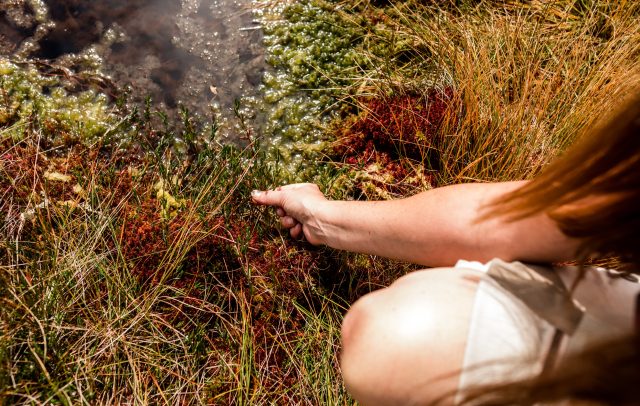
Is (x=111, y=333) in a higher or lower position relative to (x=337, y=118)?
lower

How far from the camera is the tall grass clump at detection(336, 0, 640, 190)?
2.73 meters

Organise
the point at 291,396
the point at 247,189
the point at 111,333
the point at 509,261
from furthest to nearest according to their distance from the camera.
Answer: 1. the point at 247,189
2. the point at 291,396
3. the point at 111,333
4. the point at 509,261

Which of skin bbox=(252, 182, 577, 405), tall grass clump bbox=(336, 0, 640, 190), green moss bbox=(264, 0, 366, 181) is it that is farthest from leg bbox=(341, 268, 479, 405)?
green moss bbox=(264, 0, 366, 181)

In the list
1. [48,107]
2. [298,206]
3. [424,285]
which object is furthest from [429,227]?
[48,107]

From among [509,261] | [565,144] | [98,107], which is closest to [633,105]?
[509,261]

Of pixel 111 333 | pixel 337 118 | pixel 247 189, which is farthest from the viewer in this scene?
pixel 337 118

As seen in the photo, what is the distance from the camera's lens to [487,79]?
278 cm

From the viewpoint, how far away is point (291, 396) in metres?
2.27

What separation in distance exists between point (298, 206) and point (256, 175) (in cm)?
39

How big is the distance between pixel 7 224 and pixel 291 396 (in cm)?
159

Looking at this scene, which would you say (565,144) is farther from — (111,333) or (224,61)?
(111,333)

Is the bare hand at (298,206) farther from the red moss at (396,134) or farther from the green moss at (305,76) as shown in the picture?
the red moss at (396,134)

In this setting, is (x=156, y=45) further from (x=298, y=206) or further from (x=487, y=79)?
(x=487, y=79)

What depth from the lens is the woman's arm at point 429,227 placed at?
1570 millimetres
